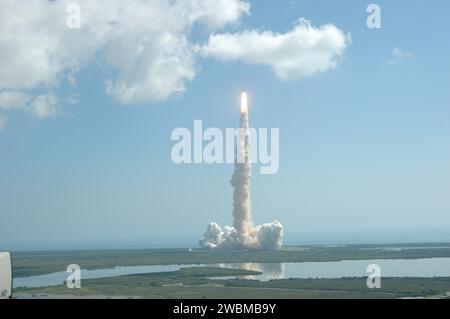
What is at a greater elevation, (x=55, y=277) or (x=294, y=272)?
(x=294, y=272)

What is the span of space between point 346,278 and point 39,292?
4782cm

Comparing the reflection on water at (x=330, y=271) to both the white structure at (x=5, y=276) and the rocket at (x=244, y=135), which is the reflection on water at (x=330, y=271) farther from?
the white structure at (x=5, y=276)

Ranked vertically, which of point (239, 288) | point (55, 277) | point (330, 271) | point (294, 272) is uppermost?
point (239, 288)

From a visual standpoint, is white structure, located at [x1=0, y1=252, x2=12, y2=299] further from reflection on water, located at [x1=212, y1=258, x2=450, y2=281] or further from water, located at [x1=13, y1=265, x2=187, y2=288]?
reflection on water, located at [x1=212, y1=258, x2=450, y2=281]

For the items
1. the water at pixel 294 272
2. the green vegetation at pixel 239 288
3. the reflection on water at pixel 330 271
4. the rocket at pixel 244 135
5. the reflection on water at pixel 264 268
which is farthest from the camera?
the rocket at pixel 244 135

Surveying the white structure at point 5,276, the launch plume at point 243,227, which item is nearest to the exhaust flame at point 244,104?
the launch plume at point 243,227

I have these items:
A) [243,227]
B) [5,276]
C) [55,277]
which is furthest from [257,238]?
[5,276]

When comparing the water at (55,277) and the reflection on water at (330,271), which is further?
the reflection on water at (330,271)

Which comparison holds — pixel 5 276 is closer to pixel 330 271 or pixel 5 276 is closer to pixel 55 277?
pixel 55 277

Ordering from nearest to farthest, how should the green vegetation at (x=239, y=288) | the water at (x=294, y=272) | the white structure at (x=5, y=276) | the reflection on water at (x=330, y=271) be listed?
1. the white structure at (x=5, y=276)
2. the green vegetation at (x=239, y=288)
3. the water at (x=294, y=272)
4. the reflection on water at (x=330, y=271)

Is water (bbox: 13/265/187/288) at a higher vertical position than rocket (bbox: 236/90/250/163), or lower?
lower

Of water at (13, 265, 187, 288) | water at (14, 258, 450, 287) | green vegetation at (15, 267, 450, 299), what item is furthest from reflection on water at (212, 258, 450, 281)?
water at (13, 265, 187, 288)
